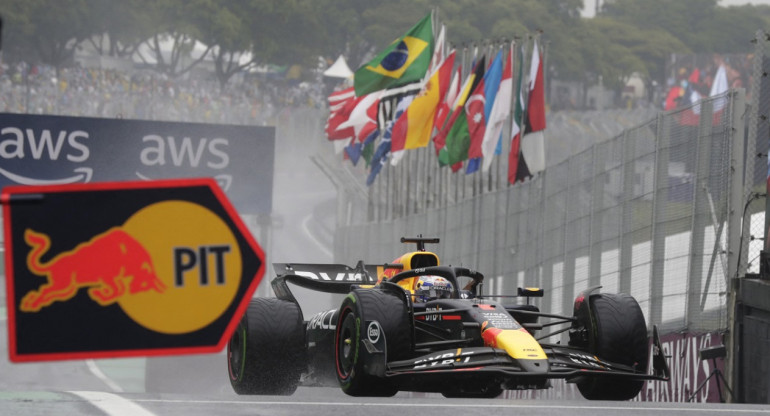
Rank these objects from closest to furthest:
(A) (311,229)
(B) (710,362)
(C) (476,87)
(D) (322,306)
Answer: (B) (710,362)
(C) (476,87)
(D) (322,306)
(A) (311,229)

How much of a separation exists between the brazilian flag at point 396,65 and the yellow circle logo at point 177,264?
23.4 m

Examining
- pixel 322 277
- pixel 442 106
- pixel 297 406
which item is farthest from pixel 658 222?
pixel 442 106

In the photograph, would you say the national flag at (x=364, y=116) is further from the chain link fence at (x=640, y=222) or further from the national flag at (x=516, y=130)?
the chain link fence at (x=640, y=222)

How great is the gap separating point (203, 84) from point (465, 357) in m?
76.6

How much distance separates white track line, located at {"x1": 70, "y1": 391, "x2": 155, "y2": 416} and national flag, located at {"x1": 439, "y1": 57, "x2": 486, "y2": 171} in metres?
15.8

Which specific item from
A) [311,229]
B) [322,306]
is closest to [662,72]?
[311,229]

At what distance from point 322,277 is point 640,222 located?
10.2 ft

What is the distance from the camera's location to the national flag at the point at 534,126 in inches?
861

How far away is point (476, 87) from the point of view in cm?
2464

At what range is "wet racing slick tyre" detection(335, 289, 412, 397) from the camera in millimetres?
10227

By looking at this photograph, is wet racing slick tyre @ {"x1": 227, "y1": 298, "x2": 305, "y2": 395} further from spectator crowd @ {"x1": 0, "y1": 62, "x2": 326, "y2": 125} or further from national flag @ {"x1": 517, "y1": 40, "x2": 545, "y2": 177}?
spectator crowd @ {"x1": 0, "y1": 62, "x2": 326, "y2": 125}

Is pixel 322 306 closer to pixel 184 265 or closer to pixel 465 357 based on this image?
pixel 465 357

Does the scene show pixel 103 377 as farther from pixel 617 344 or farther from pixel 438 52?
pixel 617 344

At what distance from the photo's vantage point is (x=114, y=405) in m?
8.20
